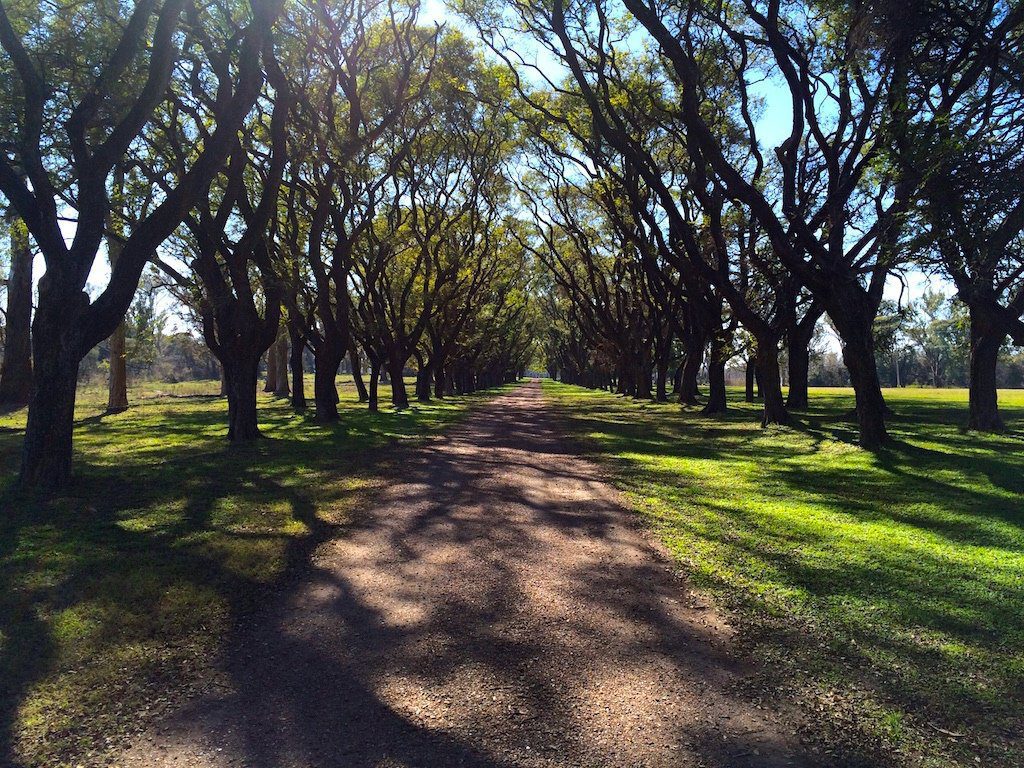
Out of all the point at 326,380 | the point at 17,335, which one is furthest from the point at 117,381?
the point at 326,380

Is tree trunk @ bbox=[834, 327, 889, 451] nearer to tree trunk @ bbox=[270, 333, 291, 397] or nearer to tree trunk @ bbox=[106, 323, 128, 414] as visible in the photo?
tree trunk @ bbox=[106, 323, 128, 414]

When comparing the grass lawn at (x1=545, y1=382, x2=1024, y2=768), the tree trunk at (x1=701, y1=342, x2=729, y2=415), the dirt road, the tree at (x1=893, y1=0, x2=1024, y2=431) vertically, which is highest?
the tree at (x1=893, y1=0, x2=1024, y2=431)

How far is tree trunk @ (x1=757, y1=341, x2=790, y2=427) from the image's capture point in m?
15.9

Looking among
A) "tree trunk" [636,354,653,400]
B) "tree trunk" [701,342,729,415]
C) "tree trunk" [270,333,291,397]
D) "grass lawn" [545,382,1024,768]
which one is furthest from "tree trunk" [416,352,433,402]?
"grass lawn" [545,382,1024,768]

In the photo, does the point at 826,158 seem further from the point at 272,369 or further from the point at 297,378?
the point at 272,369

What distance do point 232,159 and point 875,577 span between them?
12.6 metres

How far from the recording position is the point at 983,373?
14.2 meters

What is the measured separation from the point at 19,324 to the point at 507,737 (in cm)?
2679

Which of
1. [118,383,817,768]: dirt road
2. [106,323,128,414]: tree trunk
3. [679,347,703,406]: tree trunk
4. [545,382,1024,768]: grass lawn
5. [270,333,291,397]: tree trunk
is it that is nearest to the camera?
[118,383,817,768]: dirt road

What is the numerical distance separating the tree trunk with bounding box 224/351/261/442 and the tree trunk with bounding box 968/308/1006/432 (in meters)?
15.1

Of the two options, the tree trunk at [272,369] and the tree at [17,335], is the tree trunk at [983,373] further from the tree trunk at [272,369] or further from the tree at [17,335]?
the tree trunk at [272,369]

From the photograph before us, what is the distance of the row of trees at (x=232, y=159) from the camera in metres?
8.41

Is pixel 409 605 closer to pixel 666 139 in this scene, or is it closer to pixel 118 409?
pixel 666 139

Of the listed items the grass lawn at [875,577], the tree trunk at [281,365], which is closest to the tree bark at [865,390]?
the grass lawn at [875,577]
